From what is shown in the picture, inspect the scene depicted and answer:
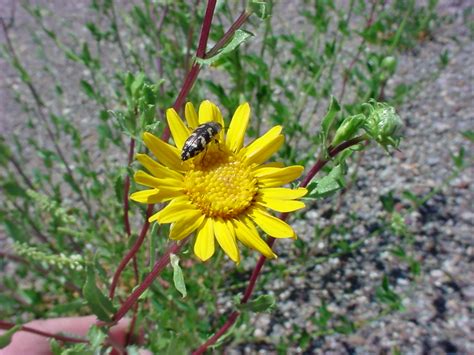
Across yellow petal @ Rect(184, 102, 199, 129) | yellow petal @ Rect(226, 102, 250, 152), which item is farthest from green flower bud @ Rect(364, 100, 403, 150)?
yellow petal @ Rect(184, 102, 199, 129)

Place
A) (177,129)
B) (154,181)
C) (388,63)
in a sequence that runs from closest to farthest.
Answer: (154,181), (177,129), (388,63)

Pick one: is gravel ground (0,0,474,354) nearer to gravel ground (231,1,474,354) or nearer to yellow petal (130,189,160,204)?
gravel ground (231,1,474,354)

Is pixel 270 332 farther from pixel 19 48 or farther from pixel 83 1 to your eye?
pixel 83 1

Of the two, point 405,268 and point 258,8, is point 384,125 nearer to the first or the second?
point 258,8

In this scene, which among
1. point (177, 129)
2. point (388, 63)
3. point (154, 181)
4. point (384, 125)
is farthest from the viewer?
point (388, 63)

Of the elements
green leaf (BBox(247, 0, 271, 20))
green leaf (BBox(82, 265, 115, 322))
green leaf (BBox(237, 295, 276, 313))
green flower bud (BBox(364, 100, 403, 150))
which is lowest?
green leaf (BBox(237, 295, 276, 313))

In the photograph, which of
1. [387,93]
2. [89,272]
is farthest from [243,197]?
[387,93]

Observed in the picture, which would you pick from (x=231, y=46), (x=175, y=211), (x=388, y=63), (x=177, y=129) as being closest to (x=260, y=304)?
(x=175, y=211)
